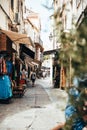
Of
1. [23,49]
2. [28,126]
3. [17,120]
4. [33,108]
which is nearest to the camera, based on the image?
[28,126]

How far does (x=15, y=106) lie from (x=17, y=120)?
173 inches

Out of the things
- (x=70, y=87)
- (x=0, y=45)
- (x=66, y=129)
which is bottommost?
(x=66, y=129)

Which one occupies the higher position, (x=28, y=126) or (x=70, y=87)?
(x=70, y=87)

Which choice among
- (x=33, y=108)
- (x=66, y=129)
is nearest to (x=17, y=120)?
(x=33, y=108)

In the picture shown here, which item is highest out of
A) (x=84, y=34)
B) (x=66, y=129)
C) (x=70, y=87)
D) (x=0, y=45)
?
(x=0, y=45)

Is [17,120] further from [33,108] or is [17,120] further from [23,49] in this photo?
[23,49]

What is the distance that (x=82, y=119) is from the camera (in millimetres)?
3006

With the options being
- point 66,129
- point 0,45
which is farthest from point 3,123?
point 66,129

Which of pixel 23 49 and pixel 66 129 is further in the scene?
pixel 23 49

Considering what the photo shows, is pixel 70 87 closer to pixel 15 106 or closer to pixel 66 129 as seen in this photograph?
pixel 66 129

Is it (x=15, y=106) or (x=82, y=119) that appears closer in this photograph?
(x=82, y=119)

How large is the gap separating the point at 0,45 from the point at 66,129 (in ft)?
53.6

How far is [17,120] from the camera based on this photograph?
1272cm

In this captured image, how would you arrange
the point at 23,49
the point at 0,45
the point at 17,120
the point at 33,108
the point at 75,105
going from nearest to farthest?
1. the point at 75,105
2. the point at 17,120
3. the point at 33,108
4. the point at 0,45
5. the point at 23,49
